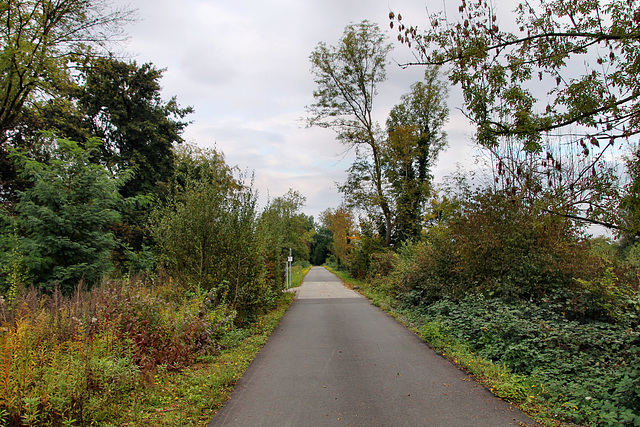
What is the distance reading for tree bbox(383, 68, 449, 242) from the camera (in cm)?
2555

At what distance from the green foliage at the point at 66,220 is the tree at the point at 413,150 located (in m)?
19.2

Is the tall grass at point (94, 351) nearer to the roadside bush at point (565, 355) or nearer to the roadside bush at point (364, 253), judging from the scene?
the roadside bush at point (565, 355)

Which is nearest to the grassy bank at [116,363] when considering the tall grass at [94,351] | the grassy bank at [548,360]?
the tall grass at [94,351]

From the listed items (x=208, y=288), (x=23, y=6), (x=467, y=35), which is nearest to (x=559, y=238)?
(x=467, y=35)

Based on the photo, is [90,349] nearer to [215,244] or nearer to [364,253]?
[215,244]

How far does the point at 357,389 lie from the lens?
5164mm

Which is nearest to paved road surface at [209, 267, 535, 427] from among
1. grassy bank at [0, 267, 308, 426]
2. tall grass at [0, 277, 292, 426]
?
grassy bank at [0, 267, 308, 426]

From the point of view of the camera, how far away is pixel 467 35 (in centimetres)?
521

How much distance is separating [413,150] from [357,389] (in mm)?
22591

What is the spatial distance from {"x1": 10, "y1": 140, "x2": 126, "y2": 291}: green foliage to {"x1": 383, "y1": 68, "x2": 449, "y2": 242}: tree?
1924 cm

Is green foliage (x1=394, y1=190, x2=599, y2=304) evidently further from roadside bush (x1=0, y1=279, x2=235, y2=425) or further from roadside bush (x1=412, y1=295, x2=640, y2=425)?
roadside bush (x1=0, y1=279, x2=235, y2=425)

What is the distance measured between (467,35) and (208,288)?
801 centimetres

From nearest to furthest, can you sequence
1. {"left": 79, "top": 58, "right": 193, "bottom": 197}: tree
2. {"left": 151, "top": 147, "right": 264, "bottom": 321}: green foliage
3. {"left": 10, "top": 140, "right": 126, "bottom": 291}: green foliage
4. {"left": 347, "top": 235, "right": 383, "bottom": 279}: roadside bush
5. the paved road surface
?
the paved road surface < {"left": 10, "top": 140, "right": 126, "bottom": 291}: green foliage < {"left": 151, "top": 147, "right": 264, "bottom": 321}: green foliage < {"left": 79, "top": 58, "right": 193, "bottom": 197}: tree < {"left": 347, "top": 235, "right": 383, "bottom": 279}: roadside bush

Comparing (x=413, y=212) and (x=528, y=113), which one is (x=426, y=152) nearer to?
(x=413, y=212)
